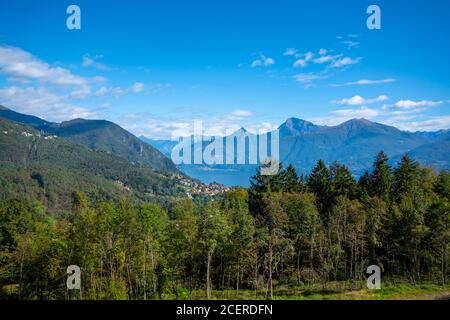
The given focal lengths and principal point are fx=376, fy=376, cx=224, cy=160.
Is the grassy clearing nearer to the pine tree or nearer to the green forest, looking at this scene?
the green forest

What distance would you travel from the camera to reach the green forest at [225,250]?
30906 millimetres

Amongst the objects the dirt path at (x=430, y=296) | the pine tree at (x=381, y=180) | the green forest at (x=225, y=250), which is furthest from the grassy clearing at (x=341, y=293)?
the pine tree at (x=381, y=180)

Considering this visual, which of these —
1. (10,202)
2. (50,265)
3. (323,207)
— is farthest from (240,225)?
(10,202)

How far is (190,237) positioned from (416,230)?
22.8 metres

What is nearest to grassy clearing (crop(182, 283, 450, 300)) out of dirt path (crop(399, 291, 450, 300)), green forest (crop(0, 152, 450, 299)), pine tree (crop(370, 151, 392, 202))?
dirt path (crop(399, 291, 450, 300))

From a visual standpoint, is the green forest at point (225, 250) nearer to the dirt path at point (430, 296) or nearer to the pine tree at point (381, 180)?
the dirt path at point (430, 296)

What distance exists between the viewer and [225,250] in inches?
1410

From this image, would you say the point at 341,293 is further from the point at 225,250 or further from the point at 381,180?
the point at 381,180

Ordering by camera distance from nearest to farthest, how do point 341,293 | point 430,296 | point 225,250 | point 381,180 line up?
1. point 430,296
2. point 341,293
3. point 225,250
4. point 381,180

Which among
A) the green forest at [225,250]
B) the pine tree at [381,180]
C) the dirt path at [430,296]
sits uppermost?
the pine tree at [381,180]

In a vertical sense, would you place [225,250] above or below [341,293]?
above

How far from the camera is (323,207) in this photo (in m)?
51.9

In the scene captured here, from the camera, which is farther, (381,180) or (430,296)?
(381,180)

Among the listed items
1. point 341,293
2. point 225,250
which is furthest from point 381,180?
point 225,250
